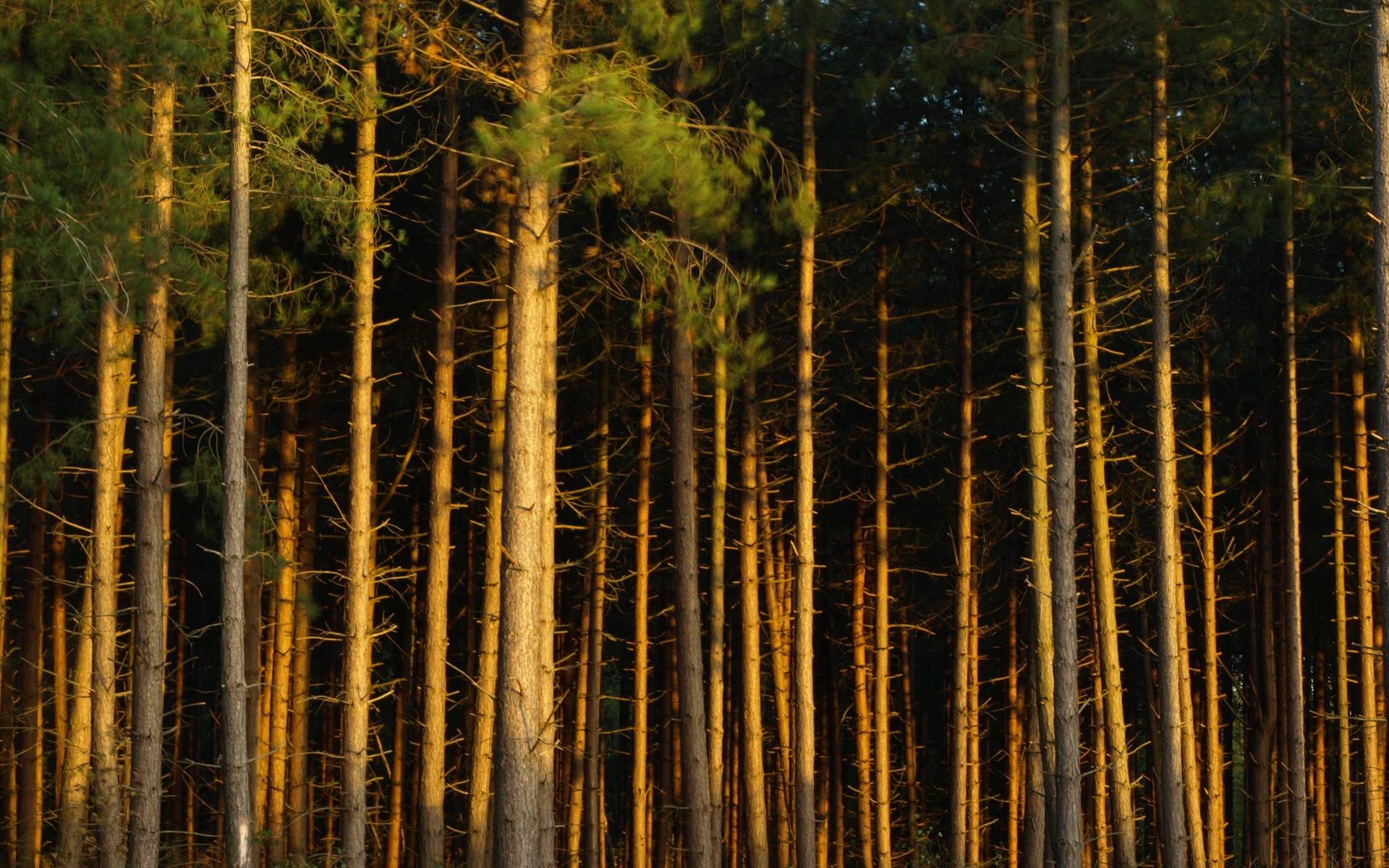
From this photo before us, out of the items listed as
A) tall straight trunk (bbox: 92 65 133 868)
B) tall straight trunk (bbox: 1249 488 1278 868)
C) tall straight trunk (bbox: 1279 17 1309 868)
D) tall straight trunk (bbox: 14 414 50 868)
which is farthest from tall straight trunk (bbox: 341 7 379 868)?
tall straight trunk (bbox: 1249 488 1278 868)

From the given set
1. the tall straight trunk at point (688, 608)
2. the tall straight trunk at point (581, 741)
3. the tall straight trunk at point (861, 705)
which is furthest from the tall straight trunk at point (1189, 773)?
the tall straight trunk at point (581, 741)

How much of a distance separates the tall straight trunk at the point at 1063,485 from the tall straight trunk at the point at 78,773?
29.7ft

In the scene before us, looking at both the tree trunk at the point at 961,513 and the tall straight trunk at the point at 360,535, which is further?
the tree trunk at the point at 961,513

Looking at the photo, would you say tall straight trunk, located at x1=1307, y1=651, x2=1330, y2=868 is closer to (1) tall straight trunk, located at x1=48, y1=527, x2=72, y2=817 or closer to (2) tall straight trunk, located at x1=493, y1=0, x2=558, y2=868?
(2) tall straight trunk, located at x1=493, y1=0, x2=558, y2=868

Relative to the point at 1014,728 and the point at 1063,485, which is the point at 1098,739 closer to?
the point at 1014,728

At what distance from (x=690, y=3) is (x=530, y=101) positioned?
8.08ft

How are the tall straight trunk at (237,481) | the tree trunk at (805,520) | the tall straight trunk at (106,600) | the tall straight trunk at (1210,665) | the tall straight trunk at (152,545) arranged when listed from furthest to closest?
1. the tall straight trunk at (1210,665)
2. the tree trunk at (805,520)
3. the tall straight trunk at (106,600)
4. the tall straight trunk at (152,545)
5. the tall straight trunk at (237,481)

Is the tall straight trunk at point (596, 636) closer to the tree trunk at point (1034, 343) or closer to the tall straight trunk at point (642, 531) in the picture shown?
the tall straight trunk at point (642, 531)

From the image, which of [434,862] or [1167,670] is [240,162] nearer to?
[434,862]

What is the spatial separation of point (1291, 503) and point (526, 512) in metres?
10.3

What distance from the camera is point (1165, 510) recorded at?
13.8 m

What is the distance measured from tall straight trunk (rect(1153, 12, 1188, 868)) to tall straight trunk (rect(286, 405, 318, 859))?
915 centimetres

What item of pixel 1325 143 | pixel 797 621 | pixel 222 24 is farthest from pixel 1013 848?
pixel 222 24

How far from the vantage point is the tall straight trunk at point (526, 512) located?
965 cm
